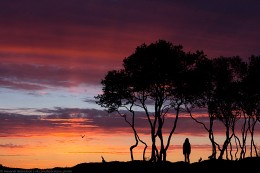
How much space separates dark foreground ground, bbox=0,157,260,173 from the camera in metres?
74.8

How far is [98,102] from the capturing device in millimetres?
89625

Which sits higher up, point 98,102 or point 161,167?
point 98,102

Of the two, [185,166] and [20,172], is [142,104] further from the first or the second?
[20,172]

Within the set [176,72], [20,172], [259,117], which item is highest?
[176,72]

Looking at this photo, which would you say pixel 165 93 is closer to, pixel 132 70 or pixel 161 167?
pixel 132 70

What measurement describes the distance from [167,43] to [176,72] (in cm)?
479

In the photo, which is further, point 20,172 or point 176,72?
point 176,72

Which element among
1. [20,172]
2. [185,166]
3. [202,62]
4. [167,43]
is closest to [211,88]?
[202,62]

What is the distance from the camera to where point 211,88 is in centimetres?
9469

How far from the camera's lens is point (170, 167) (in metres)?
75.2

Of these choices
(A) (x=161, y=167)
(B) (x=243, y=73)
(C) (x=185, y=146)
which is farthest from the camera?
(B) (x=243, y=73)

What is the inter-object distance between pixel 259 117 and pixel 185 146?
71.8 feet

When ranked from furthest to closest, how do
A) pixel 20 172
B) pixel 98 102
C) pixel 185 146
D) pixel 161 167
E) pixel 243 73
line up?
1. pixel 243 73
2. pixel 98 102
3. pixel 185 146
4. pixel 161 167
5. pixel 20 172

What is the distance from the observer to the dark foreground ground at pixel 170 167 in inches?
2945
